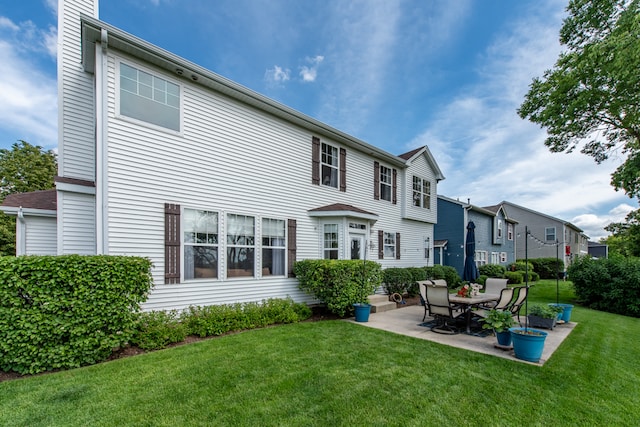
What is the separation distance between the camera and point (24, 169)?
19.4 meters

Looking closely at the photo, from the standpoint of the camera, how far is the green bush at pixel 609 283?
9.52m

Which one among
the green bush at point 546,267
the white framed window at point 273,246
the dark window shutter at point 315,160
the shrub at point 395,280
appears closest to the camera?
the white framed window at point 273,246

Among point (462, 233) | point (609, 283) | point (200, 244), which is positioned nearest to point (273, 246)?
point (200, 244)

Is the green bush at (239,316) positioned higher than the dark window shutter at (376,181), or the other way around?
the dark window shutter at (376,181)

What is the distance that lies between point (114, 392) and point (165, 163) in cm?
455

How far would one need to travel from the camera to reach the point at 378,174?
39.6ft

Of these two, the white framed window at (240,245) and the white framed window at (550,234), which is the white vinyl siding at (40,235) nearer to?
the white framed window at (240,245)

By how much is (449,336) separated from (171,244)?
255 inches

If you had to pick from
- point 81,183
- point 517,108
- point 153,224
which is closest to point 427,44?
point 517,108

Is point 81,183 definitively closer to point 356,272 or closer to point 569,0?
point 356,272

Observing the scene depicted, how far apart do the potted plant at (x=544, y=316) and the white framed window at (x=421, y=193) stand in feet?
23.9

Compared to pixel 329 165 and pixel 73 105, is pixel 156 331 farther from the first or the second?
pixel 329 165

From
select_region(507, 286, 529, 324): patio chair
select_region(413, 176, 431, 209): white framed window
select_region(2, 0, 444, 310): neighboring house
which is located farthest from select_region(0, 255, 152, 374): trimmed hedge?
select_region(413, 176, 431, 209): white framed window

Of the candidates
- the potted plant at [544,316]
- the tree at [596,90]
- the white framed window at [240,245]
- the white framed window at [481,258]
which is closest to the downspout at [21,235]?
the white framed window at [240,245]
